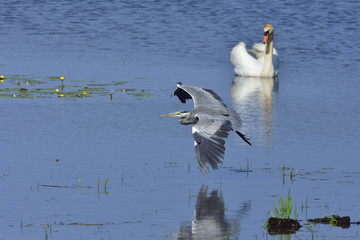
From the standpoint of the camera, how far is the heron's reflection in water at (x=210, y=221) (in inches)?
315

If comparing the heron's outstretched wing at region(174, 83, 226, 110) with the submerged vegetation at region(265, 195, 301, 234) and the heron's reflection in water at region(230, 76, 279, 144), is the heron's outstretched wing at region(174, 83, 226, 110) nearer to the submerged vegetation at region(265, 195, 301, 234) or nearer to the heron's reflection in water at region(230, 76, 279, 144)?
the heron's reflection in water at region(230, 76, 279, 144)

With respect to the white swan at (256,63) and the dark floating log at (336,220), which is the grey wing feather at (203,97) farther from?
the white swan at (256,63)

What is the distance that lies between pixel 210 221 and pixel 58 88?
7406 mm

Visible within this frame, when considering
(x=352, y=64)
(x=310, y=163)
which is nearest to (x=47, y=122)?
(x=310, y=163)

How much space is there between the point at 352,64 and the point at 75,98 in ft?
21.6

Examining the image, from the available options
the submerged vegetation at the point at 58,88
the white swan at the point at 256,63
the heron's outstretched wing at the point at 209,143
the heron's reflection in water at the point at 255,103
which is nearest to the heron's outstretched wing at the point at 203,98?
the heron's outstretched wing at the point at 209,143

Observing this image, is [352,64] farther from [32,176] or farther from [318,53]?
[32,176]

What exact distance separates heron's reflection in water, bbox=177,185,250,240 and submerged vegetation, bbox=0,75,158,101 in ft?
18.5

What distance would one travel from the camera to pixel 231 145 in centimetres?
1173

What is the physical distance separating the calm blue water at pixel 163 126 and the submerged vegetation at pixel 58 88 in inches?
2.8

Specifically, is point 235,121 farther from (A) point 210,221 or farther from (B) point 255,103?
(B) point 255,103

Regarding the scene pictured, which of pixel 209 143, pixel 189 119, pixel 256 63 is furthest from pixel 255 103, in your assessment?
pixel 209 143

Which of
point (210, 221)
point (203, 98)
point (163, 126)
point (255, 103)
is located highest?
point (203, 98)

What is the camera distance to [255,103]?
1490 cm
